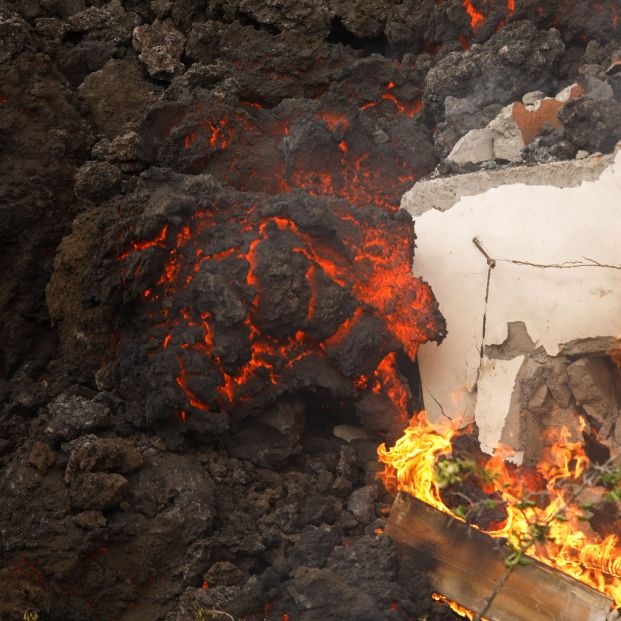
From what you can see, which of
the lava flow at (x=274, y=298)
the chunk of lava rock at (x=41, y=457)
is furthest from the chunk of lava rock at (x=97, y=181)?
the chunk of lava rock at (x=41, y=457)

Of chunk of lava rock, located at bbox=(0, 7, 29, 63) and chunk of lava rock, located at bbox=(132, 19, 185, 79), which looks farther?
chunk of lava rock, located at bbox=(132, 19, 185, 79)

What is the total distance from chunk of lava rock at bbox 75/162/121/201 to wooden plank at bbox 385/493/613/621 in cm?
390

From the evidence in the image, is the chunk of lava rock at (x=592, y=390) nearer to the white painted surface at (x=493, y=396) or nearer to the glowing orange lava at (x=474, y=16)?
the white painted surface at (x=493, y=396)

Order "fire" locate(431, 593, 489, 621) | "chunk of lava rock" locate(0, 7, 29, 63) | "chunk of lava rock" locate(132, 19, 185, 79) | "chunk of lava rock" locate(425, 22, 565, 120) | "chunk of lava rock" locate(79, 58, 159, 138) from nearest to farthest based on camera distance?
"fire" locate(431, 593, 489, 621), "chunk of lava rock" locate(425, 22, 565, 120), "chunk of lava rock" locate(0, 7, 29, 63), "chunk of lava rock" locate(79, 58, 159, 138), "chunk of lava rock" locate(132, 19, 185, 79)

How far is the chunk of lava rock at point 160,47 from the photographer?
27.8ft

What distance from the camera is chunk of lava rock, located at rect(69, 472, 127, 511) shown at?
17.7ft

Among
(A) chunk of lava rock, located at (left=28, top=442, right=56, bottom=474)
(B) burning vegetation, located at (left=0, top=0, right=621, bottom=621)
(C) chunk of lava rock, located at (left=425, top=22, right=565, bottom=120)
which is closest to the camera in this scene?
(B) burning vegetation, located at (left=0, top=0, right=621, bottom=621)

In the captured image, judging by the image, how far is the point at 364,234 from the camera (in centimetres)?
639

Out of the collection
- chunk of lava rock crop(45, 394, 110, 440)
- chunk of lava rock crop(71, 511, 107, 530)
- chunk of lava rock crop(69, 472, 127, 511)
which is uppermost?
chunk of lava rock crop(45, 394, 110, 440)

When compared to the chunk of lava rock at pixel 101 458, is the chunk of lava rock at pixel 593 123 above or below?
above

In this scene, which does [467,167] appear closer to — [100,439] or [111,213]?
[111,213]

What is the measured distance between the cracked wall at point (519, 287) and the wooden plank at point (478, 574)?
93 cm

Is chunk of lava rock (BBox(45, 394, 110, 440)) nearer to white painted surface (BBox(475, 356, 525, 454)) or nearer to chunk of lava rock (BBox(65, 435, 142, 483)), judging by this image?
A: chunk of lava rock (BBox(65, 435, 142, 483))

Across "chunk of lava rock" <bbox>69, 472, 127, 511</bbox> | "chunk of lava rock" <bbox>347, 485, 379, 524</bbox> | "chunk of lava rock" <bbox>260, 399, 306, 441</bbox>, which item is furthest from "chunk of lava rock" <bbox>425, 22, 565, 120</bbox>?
"chunk of lava rock" <bbox>69, 472, 127, 511</bbox>
